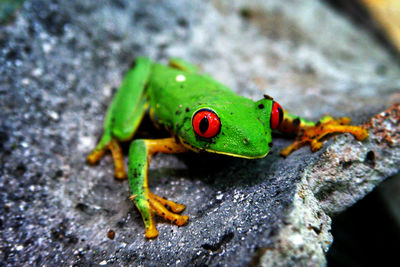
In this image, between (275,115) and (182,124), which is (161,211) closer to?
(182,124)

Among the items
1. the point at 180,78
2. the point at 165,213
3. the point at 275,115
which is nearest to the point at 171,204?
the point at 165,213

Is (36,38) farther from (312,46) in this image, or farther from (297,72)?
(312,46)

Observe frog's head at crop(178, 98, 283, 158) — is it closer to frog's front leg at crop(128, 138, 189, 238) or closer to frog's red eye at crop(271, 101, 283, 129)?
frog's red eye at crop(271, 101, 283, 129)

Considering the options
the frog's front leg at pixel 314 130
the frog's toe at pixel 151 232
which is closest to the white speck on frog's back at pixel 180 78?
the frog's front leg at pixel 314 130

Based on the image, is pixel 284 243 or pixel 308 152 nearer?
pixel 284 243

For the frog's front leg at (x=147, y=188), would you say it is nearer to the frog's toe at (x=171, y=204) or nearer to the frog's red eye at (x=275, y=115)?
the frog's toe at (x=171, y=204)

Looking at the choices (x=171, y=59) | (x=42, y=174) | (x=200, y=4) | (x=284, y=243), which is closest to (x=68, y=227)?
(x=42, y=174)
